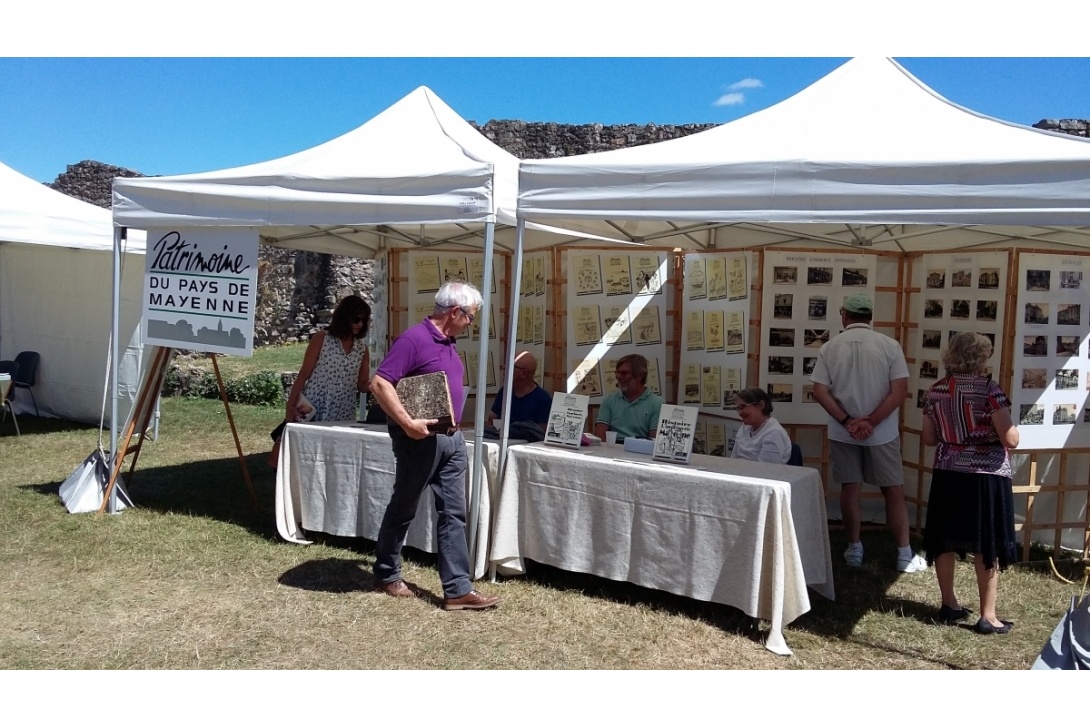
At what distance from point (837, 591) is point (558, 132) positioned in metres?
13.2

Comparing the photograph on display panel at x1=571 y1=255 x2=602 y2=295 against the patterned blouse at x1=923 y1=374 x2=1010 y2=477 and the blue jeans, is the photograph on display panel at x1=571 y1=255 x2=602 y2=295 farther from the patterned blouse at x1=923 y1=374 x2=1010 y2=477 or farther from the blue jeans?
the patterned blouse at x1=923 y1=374 x2=1010 y2=477

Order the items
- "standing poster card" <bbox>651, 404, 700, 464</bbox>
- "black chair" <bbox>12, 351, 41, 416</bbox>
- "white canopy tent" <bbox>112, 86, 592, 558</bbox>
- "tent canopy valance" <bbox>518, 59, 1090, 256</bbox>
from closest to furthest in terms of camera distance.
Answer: "tent canopy valance" <bbox>518, 59, 1090, 256</bbox> < "standing poster card" <bbox>651, 404, 700, 464</bbox> < "white canopy tent" <bbox>112, 86, 592, 558</bbox> < "black chair" <bbox>12, 351, 41, 416</bbox>

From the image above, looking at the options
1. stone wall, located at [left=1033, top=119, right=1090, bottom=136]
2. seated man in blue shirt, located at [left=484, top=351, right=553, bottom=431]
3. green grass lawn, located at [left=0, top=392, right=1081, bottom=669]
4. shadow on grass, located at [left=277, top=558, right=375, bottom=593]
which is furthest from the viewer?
Result: stone wall, located at [left=1033, top=119, right=1090, bottom=136]

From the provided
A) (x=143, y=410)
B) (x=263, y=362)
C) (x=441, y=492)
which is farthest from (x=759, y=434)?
(x=263, y=362)

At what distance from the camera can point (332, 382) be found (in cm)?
512

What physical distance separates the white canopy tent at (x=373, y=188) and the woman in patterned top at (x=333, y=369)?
0.55 metres

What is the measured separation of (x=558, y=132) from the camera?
16203 mm

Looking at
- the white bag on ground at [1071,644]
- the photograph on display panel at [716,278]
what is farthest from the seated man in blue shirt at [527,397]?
the white bag on ground at [1071,644]

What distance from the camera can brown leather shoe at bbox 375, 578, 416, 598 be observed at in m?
3.97

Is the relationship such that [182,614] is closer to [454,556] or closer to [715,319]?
[454,556]

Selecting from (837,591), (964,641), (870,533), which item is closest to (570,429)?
(837,591)

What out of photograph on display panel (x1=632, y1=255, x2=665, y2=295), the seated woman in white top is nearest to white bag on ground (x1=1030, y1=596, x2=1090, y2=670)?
the seated woman in white top

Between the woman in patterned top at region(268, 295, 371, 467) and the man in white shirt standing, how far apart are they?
2.56m

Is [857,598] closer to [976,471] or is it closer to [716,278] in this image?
[976,471]
